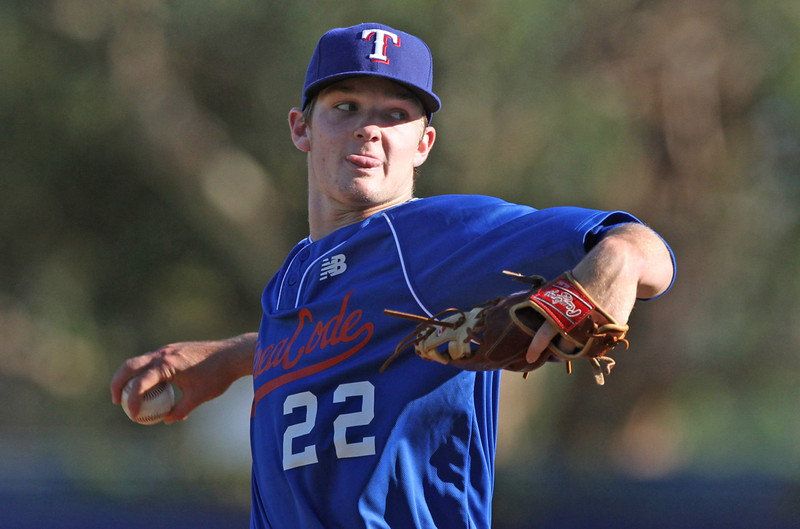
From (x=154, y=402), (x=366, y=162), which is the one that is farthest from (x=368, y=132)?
(x=154, y=402)

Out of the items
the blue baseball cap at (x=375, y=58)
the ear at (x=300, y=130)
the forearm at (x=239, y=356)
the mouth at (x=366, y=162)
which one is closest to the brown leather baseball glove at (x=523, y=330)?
the mouth at (x=366, y=162)

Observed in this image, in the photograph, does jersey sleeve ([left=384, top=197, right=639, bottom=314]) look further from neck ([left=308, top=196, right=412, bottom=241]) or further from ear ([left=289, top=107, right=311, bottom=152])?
ear ([left=289, top=107, right=311, bottom=152])

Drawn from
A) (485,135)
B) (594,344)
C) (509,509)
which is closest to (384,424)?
(594,344)

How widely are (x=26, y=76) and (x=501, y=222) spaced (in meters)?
8.19

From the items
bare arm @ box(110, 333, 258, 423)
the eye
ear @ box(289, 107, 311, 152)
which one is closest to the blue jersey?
the eye

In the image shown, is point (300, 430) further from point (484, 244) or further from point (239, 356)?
point (239, 356)

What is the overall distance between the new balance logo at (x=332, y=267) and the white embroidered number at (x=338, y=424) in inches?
11.5

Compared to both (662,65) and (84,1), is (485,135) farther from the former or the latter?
(84,1)

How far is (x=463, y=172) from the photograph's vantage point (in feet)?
28.5

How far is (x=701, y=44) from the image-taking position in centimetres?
902

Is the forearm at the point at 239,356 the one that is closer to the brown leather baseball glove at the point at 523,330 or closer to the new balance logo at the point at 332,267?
the new balance logo at the point at 332,267

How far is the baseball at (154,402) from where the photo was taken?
2776mm

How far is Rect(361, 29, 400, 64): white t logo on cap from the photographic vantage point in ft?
7.92

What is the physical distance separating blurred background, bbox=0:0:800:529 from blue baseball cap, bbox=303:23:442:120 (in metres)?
6.05
